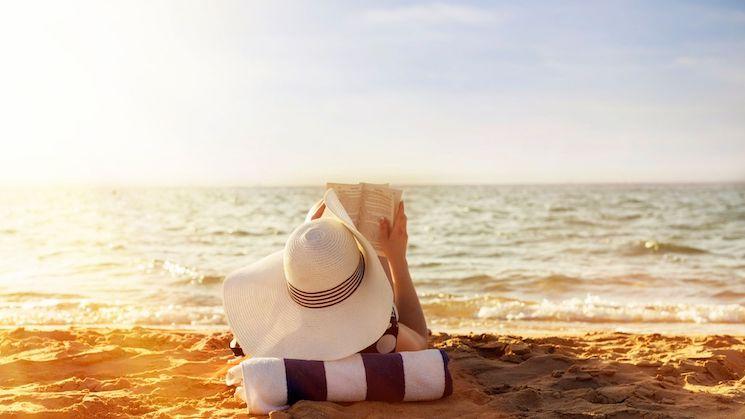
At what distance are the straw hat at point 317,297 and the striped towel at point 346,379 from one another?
0.10 m

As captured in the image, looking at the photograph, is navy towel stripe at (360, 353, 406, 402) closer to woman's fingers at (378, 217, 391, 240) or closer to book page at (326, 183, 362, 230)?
woman's fingers at (378, 217, 391, 240)

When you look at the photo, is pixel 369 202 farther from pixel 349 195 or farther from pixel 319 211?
pixel 319 211

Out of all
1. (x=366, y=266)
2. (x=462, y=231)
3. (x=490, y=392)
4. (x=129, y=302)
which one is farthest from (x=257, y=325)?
(x=462, y=231)

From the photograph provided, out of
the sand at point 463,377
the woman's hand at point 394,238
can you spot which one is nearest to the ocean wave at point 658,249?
the sand at point 463,377

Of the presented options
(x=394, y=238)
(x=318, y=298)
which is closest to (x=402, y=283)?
(x=394, y=238)

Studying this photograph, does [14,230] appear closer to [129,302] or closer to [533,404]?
[129,302]

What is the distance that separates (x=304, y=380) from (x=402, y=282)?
85 centimetres

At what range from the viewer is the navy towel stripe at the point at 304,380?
3016 millimetres

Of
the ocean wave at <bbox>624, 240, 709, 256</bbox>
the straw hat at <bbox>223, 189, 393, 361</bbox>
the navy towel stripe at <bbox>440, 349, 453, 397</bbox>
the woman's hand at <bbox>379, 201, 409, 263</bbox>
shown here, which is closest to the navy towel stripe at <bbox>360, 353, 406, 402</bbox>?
the straw hat at <bbox>223, 189, 393, 361</bbox>

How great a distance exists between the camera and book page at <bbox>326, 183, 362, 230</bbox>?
360 centimetres

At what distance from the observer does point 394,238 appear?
3562 mm

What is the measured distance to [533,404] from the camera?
3318 millimetres

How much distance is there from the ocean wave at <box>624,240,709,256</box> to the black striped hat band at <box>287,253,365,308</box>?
33.2 feet

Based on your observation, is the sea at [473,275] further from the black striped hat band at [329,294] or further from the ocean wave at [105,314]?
the black striped hat band at [329,294]
